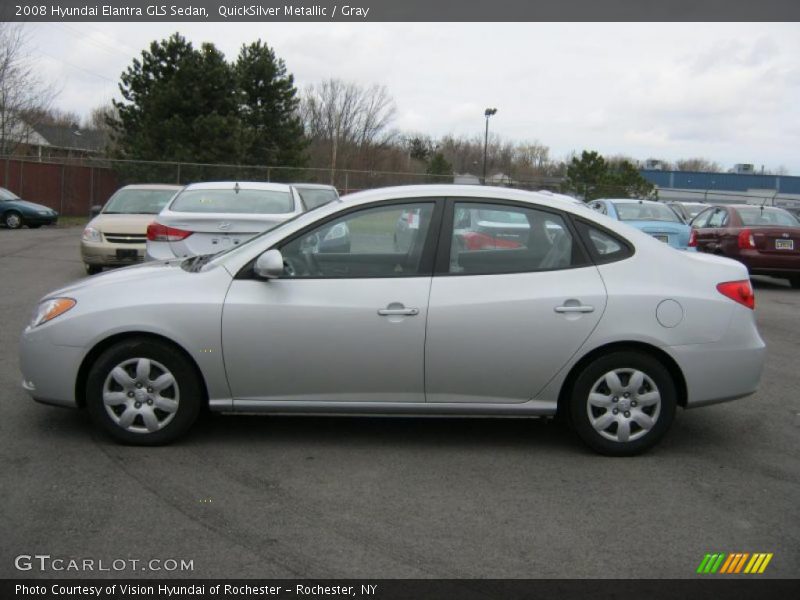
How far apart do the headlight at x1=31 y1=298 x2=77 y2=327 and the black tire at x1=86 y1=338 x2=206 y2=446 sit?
1.27 ft

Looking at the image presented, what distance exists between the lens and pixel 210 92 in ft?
110

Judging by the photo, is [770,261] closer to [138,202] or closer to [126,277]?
[138,202]

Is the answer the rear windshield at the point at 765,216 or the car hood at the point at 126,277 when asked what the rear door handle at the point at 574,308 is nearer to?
the car hood at the point at 126,277

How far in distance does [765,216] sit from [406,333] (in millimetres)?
12444

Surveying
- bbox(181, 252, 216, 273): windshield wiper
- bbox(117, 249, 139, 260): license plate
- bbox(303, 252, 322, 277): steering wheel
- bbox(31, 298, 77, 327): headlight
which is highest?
bbox(303, 252, 322, 277): steering wheel

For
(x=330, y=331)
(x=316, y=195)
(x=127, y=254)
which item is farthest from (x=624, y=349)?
(x=316, y=195)

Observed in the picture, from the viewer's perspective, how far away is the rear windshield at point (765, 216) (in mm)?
14547

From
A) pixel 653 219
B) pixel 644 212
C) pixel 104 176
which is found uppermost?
pixel 104 176

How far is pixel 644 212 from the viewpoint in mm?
14844

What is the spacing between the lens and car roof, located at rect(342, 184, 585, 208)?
491 cm

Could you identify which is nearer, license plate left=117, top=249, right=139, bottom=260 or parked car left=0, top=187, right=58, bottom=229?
license plate left=117, top=249, right=139, bottom=260

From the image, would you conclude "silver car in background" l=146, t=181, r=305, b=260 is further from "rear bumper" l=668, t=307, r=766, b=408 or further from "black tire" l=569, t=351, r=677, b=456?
"rear bumper" l=668, t=307, r=766, b=408

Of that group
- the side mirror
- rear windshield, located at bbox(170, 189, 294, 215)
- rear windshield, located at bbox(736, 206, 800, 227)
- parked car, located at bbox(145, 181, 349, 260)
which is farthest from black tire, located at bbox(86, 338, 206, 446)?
rear windshield, located at bbox(736, 206, 800, 227)

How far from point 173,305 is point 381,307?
1.26 meters
